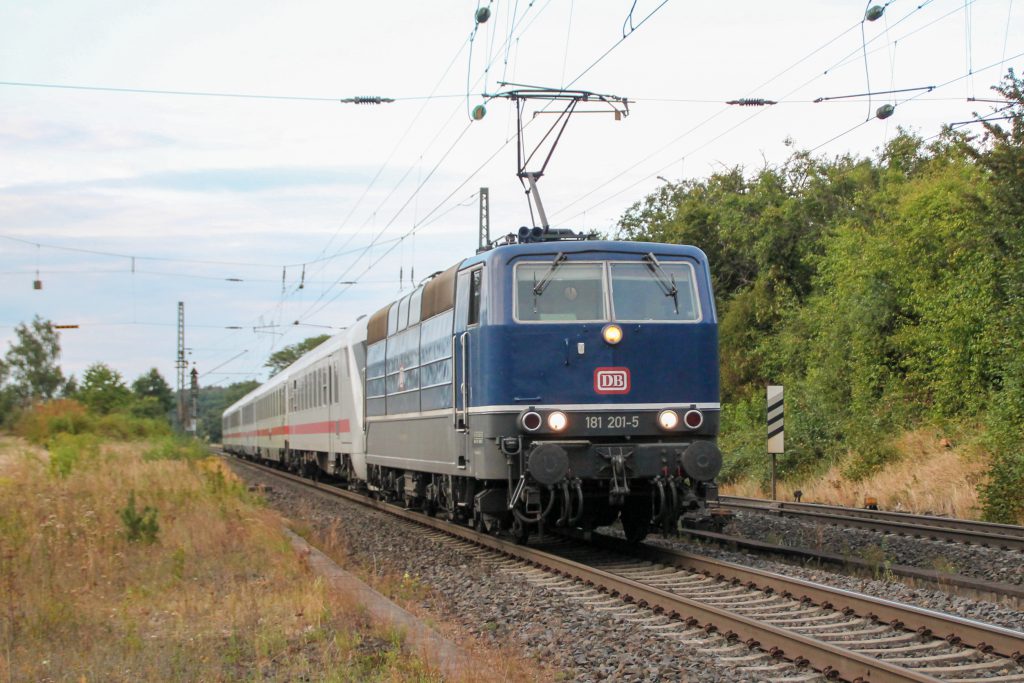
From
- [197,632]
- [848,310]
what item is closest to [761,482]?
[848,310]

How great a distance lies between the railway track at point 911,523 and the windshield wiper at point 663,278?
411 cm

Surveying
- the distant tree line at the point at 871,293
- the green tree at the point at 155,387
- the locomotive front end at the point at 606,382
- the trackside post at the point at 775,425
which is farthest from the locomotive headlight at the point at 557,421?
the green tree at the point at 155,387

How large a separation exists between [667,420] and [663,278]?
1.55 meters

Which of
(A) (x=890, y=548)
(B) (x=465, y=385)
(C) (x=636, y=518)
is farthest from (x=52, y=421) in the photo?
(A) (x=890, y=548)

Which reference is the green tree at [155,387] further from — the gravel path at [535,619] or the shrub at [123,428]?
the gravel path at [535,619]

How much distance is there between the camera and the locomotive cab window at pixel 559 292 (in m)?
11.5

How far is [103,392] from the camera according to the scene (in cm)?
4725

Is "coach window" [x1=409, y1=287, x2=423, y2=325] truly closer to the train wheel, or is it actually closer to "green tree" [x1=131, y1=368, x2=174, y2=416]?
the train wheel

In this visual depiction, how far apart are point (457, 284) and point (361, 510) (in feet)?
27.5

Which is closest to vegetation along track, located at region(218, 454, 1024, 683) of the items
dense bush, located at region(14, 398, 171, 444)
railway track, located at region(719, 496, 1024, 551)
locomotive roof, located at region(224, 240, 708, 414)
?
locomotive roof, located at region(224, 240, 708, 414)

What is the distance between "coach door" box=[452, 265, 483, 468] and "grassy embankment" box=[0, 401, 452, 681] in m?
2.32

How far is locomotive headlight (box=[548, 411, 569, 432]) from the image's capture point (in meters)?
11.1

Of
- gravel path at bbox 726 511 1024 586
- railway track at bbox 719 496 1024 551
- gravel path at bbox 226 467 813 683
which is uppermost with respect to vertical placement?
railway track at bbox 719 496 1024 551

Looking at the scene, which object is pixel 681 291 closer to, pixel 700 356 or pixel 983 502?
pixel 700 356
